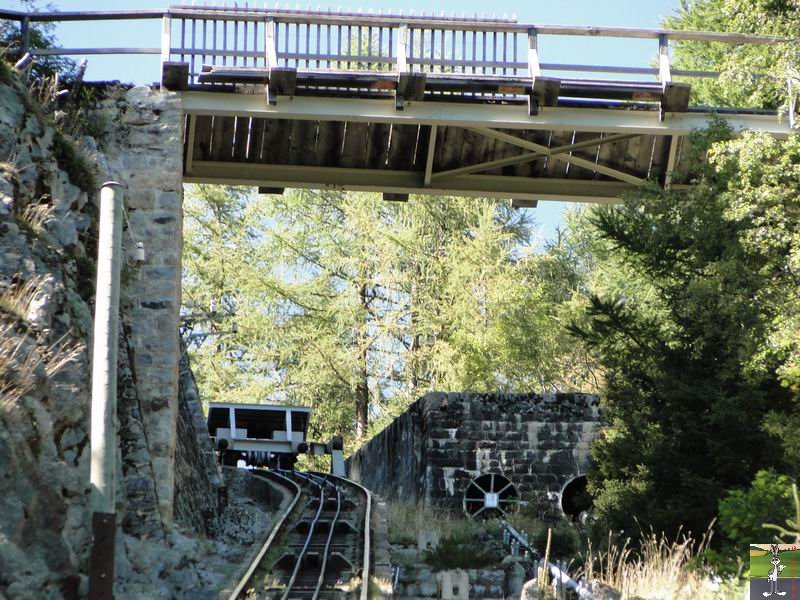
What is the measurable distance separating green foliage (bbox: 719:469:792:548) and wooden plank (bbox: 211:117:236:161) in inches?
375

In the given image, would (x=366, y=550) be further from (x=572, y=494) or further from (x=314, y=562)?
(x=572, y=494)

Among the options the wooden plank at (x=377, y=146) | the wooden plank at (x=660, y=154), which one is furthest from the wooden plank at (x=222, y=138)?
the wooden plank at (x=660, y=154)

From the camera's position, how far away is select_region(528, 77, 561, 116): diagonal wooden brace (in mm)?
16141

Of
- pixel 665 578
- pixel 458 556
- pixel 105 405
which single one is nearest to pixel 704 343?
pixel 458 556

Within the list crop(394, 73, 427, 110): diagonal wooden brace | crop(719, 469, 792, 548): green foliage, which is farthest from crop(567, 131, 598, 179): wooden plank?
crop(719, 469, 792, 548): green foliage

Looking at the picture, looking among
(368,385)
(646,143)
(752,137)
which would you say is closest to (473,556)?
(752,137)

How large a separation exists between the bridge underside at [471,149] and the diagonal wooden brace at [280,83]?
3.34ft

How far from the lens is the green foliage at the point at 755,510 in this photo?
1266cm

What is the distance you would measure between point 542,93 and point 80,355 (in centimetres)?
768

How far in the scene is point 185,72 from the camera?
15.8 m

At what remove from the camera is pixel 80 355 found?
11.4 meters
